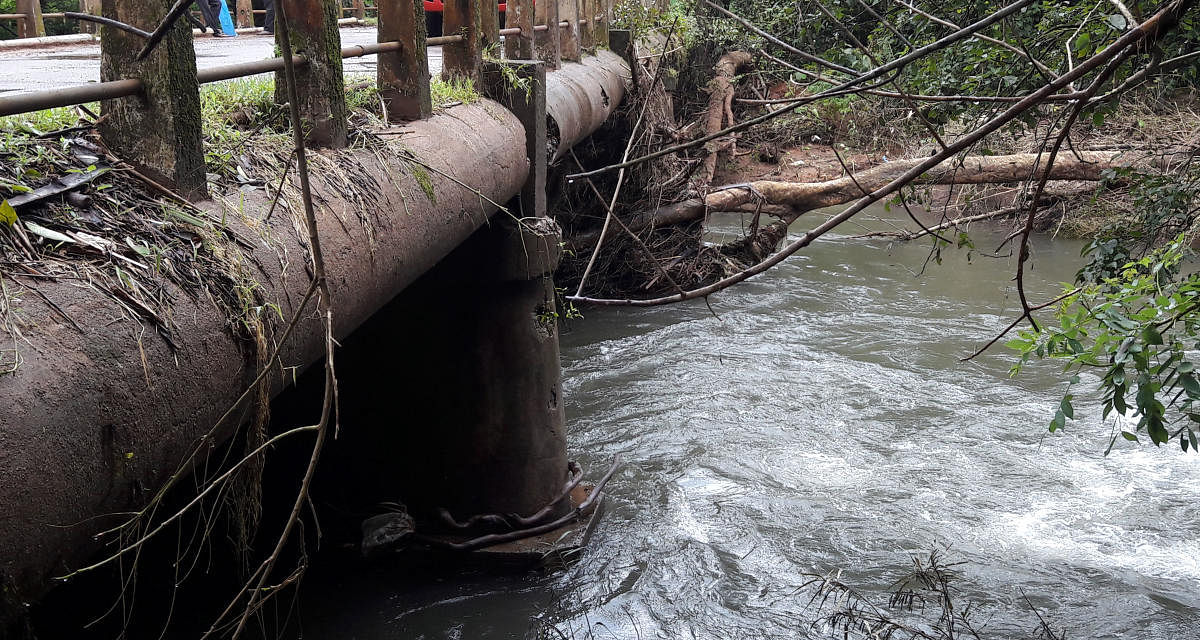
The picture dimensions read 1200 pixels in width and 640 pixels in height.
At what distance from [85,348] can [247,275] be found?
1.75 feet

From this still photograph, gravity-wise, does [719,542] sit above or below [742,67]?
below

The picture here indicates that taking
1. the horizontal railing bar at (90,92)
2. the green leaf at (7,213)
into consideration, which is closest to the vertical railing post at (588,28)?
the horizontal railing bar at (90,92)

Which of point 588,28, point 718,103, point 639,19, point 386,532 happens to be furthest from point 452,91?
point 718,103

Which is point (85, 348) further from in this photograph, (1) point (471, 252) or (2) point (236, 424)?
(1) point (471, 252)

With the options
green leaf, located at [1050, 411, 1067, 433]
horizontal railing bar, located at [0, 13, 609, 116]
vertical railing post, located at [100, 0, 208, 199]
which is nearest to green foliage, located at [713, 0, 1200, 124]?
green leaf, located at [1050, 411, 1067, 433]

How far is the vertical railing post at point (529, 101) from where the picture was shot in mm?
5332

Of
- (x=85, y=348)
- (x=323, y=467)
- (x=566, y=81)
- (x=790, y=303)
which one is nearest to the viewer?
(x=85, y=348)

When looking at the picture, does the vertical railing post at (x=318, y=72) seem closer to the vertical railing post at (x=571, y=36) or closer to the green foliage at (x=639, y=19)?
the vertical railing post at (x=571, y=36)

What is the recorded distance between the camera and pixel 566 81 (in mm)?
7203

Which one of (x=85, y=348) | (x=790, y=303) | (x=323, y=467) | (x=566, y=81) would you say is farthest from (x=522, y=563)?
(x=790, y=303)

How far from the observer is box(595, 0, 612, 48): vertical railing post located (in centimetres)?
1015

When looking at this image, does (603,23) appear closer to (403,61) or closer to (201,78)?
(403,61)

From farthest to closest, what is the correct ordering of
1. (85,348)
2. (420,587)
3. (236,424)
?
(420,587) → (236,424) → (85,348)

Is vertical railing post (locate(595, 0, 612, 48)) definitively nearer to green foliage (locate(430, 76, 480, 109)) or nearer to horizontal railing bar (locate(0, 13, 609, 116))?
green foliage (locate(430, 76, 480, 109))
